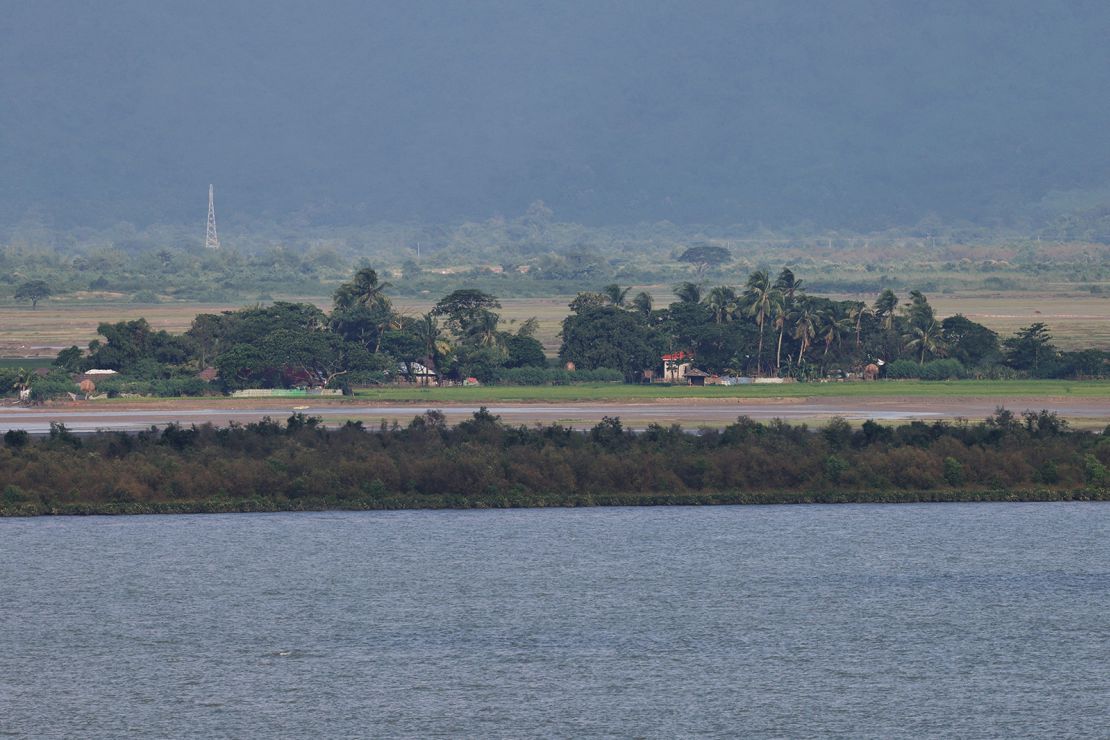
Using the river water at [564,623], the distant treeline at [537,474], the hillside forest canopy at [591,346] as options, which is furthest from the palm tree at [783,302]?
the river water at [564,623]

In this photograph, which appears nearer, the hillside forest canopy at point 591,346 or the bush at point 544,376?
the hillside forest canopy at point 591,346

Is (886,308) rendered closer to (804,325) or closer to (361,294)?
(804,325)

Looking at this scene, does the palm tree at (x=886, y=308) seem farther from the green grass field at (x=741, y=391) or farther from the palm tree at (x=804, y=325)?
the green grass field at (x=741, y=391)

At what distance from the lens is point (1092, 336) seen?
170 metres

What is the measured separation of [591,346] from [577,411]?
2620 centimetres

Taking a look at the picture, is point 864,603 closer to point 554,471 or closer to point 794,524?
point 794,524

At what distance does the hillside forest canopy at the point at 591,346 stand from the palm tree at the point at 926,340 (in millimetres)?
148

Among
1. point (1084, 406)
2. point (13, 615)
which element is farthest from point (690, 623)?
point (1084, 406)

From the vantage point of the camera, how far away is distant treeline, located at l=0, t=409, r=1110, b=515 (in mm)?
70188

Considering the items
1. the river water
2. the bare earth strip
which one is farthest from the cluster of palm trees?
the river water

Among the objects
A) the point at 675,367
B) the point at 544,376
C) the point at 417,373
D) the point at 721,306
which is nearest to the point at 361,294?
the point at 417,373

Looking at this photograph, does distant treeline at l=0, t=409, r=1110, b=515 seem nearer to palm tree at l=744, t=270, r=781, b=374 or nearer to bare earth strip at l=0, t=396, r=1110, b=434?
bare earth strip at l=0, t=396, r=1110, b=434

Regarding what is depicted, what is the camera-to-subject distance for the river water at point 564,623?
4025cm

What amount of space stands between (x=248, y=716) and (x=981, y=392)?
85422 mm
